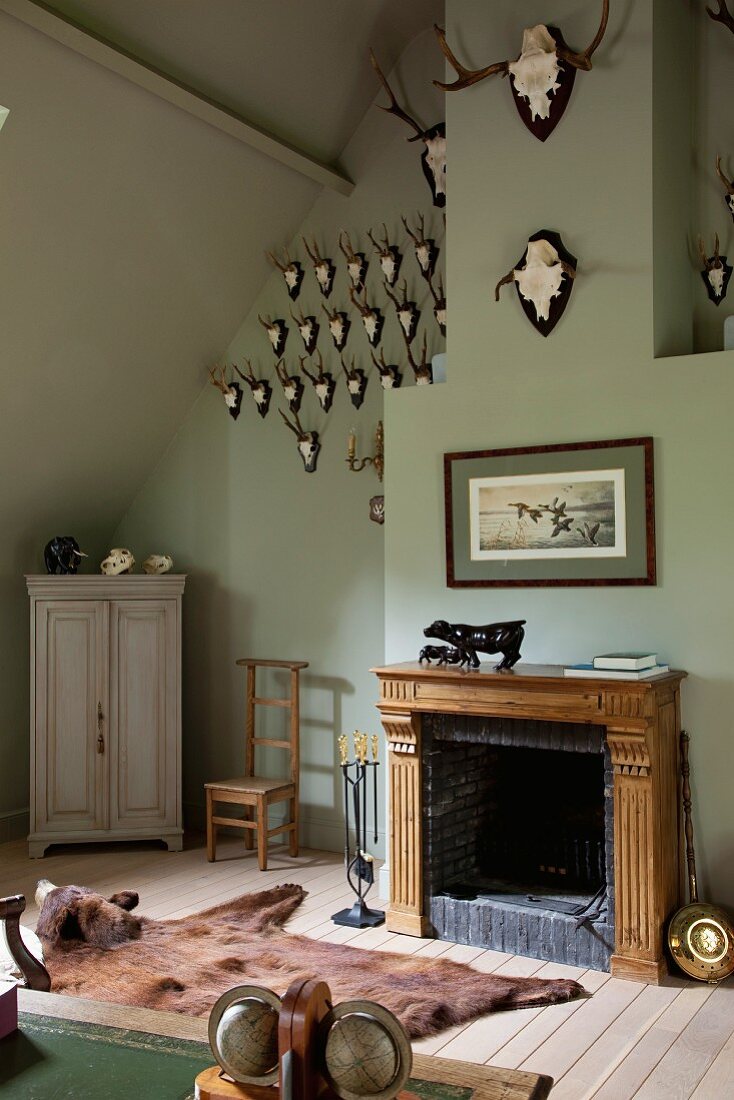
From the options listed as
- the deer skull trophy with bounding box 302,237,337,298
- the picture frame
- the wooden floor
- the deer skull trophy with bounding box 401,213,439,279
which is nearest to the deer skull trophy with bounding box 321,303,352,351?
the deer skull trophy with bounding box 302,237,337,298

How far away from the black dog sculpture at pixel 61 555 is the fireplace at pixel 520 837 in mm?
2496

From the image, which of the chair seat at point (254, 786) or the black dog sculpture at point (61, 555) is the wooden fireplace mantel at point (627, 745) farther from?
the black dog sculpture at point (61, 555)

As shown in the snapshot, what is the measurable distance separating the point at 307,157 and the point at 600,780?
11.0 ft

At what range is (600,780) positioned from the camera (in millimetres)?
4492

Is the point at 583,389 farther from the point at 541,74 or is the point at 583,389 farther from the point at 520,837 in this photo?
the point at 520,837

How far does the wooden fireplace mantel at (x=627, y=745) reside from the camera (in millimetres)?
3811

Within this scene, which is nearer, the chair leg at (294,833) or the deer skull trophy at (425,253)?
the deer skull trophy at (425,253)

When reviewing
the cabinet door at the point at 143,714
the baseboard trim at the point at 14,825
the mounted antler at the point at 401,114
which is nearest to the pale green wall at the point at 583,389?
the mounted antler at the point at 401,114

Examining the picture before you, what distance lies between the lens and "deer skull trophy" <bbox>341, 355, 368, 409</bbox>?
5578mm

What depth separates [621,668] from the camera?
3.89 m

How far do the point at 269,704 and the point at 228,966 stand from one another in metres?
1.91

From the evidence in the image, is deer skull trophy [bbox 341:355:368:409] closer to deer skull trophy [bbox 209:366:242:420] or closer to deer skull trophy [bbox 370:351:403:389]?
deer skull trophy [bbox 370:351:403:389]

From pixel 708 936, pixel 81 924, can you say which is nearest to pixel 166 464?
pixel 81 924

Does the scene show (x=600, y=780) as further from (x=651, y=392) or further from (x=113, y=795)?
(x=113, y=795)
